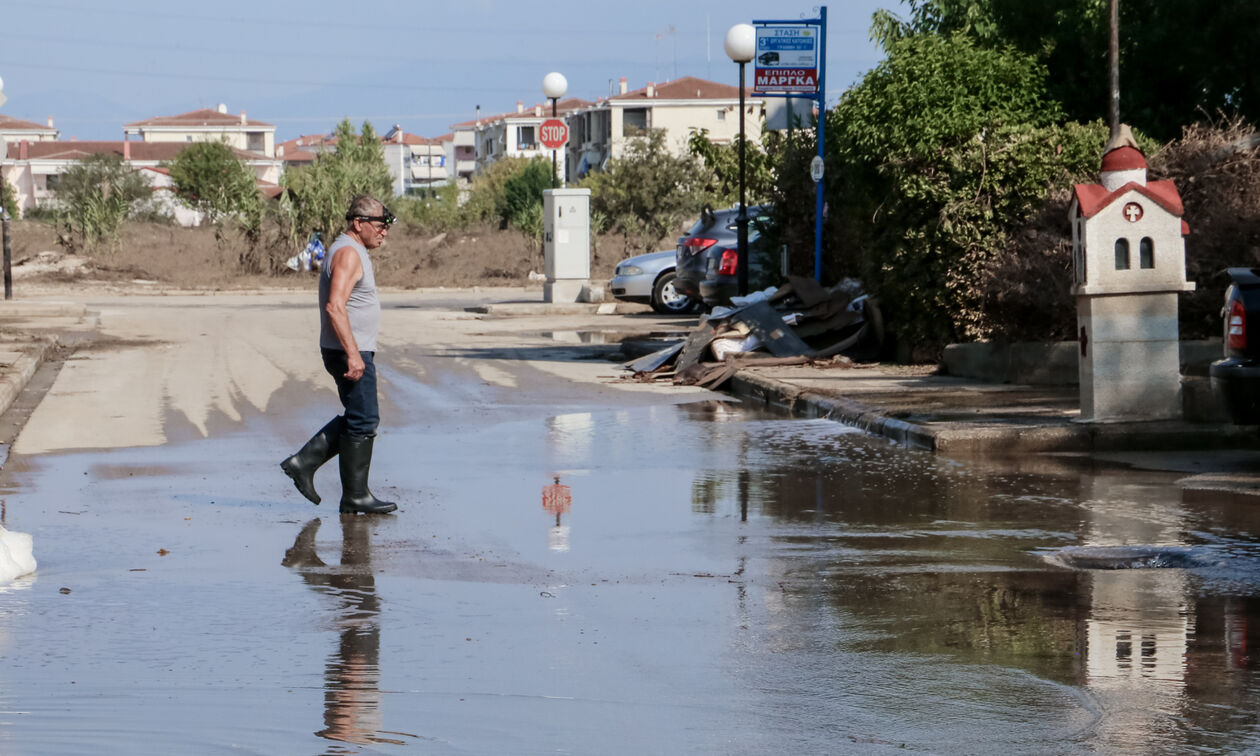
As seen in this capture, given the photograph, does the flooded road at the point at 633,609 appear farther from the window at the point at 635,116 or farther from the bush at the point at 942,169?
the window at the point at 635,116

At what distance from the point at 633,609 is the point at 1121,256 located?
240 inches

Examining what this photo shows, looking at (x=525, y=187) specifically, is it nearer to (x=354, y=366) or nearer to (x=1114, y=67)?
(x=1114, y=67)

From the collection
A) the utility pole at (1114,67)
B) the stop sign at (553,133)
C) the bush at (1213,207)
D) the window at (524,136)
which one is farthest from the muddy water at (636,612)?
the window at (524,136)

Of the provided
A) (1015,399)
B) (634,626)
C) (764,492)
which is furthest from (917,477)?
(634,626)

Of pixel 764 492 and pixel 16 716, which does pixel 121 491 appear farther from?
pixel 16 716

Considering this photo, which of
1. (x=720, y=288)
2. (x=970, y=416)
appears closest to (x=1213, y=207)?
(x=970, y=416)

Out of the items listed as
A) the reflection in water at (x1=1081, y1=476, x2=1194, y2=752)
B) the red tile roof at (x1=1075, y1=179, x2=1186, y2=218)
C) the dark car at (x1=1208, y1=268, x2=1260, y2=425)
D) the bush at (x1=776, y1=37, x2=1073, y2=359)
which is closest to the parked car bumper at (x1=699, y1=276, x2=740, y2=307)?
the bush at (x1=776, y1=37, x2=1073, y2=359)

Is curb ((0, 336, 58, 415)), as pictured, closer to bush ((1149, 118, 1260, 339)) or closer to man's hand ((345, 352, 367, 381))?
man's hand ((345, 352, 367, 381))

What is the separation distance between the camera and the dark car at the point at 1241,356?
972 centimetres

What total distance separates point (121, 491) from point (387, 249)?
41378 millimetres

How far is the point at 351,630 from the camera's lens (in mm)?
6398

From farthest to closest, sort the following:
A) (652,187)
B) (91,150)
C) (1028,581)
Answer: (91,150)
(652,187)
(1028,581)

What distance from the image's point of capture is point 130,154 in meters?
154

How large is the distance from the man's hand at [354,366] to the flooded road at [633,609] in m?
0.81
